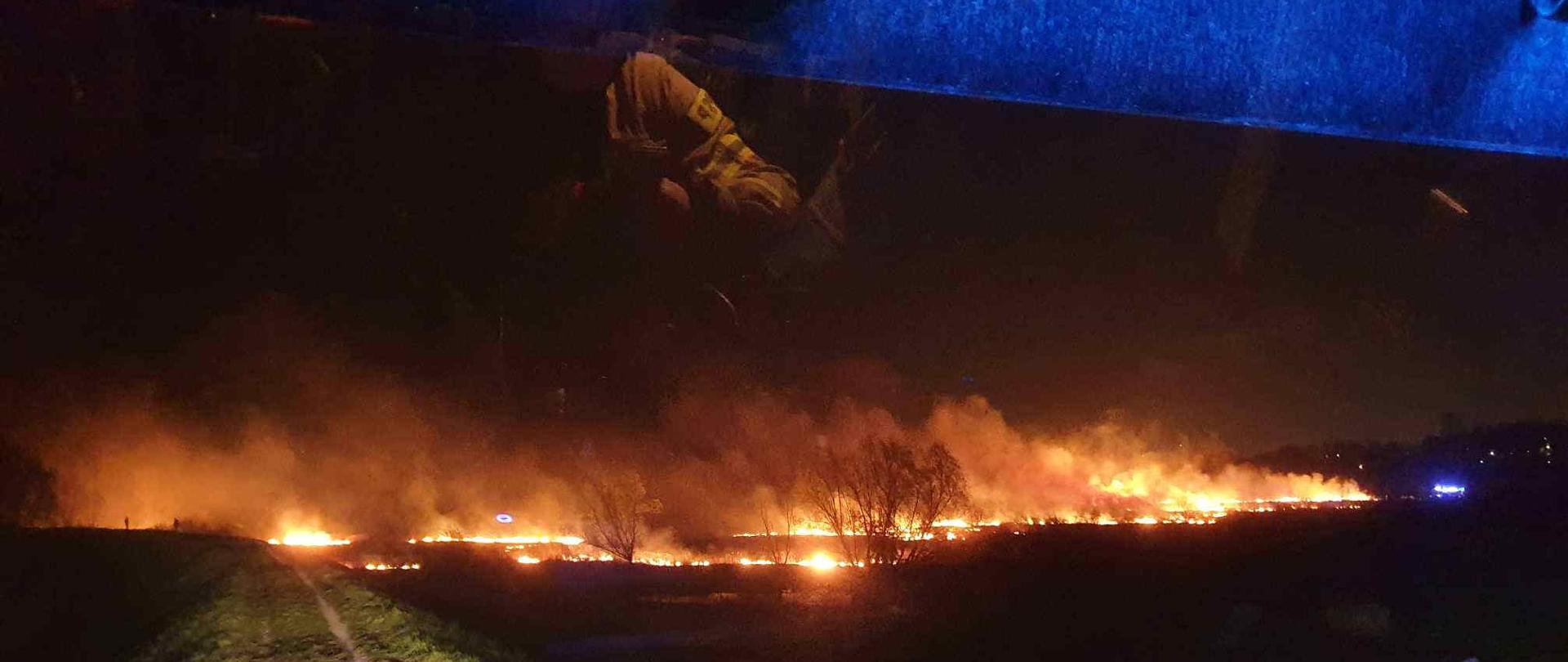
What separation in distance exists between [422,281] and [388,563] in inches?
246

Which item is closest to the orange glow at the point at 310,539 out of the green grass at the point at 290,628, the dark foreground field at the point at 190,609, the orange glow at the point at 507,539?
the orange glow at the point at 507,539

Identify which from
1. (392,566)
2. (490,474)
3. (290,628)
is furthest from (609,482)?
(290,628)

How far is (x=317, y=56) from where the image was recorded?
9656 mm

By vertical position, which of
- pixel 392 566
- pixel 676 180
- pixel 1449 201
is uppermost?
pixel 1449 201

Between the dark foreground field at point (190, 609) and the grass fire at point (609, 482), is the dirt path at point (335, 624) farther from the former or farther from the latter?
the grass fire at point (609, 482)

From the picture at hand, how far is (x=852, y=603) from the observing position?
5844 mm

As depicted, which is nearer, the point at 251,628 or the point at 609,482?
the point at 251,628

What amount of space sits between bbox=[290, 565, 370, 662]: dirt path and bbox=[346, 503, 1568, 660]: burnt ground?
0.28 metres

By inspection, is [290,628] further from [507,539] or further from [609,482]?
[609,482]

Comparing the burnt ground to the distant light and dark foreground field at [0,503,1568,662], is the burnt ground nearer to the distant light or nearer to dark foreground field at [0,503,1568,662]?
dark foreground field at [0,503,1568,662]

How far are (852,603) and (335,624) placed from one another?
2.64 meters

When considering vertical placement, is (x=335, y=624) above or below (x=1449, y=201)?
below

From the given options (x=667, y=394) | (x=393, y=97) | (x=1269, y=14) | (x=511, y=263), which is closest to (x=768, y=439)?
(x=667, y=394)

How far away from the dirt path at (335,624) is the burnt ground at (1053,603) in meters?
0.28
